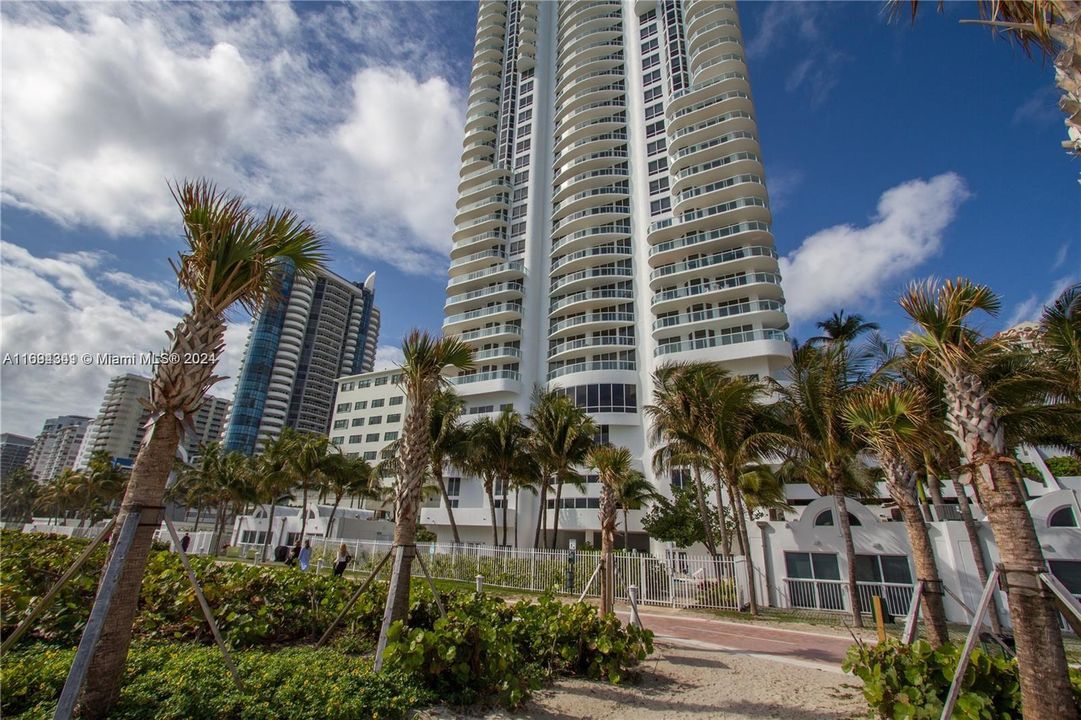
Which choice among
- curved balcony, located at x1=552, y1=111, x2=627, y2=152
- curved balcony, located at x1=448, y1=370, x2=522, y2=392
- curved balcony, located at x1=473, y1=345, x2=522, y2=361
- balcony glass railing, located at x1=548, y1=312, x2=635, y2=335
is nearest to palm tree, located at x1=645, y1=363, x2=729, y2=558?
balcony glass railing, located at x1=548, y1=312, x2=635, y2=335

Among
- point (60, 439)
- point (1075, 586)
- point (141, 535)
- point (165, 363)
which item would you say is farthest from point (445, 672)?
point (60, 439)

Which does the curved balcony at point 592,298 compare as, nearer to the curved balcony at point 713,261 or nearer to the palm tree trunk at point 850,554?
the curved balcony at point 713,261

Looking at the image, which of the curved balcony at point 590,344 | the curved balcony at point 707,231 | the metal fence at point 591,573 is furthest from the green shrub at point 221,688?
the curved balcony at point 707,231

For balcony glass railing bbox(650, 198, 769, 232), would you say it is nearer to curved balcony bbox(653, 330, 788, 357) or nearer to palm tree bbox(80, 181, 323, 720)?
curved balcony bbox(653, 330, 788, 357)

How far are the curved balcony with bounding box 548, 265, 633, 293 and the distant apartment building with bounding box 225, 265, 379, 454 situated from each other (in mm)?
69081

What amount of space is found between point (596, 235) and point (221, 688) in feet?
149

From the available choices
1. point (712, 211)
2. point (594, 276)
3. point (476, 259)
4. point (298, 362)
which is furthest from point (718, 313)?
point (298, 362)

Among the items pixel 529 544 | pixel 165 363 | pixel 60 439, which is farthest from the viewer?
pixel 60 439

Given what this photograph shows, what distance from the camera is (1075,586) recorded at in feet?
49.8

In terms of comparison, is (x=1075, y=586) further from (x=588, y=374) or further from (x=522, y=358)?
(x=522, y=358)

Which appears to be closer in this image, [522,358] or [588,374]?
[588,374]

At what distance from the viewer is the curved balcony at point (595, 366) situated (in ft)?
135

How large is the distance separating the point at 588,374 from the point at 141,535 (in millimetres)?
36291

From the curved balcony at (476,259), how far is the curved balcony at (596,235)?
779 cm
